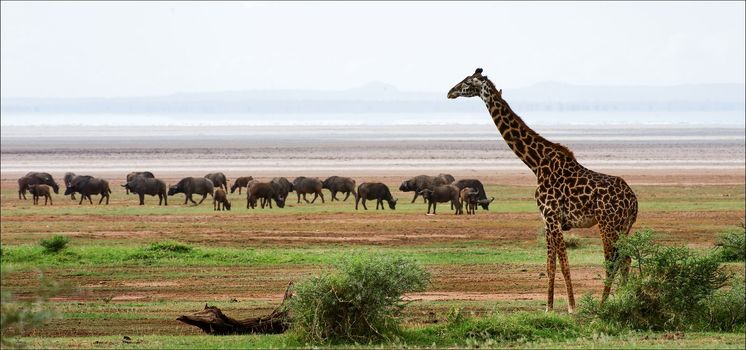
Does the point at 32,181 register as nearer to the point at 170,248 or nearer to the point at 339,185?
the point at 339,185

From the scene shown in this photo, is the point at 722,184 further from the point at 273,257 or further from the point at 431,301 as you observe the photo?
the point at 431,301

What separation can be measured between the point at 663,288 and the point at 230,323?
17.9ft

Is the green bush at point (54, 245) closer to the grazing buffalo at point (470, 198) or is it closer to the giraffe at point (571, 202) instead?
the giraffe at point (571, 202)

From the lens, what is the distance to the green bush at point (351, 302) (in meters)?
14.4

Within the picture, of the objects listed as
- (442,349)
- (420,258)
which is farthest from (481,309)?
(420,258)

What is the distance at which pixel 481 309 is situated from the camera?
17.7m

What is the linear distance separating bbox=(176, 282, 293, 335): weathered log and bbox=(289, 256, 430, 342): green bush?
Result: 120 centimetres

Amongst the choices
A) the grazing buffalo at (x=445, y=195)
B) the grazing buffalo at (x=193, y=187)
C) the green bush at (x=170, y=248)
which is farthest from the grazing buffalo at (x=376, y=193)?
the green bush at (x=170, y=248)

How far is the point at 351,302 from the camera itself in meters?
14.5

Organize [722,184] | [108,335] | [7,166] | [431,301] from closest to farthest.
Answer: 1. [108,335]
2. [431,301]
3. [722,184]
4. [7,166]

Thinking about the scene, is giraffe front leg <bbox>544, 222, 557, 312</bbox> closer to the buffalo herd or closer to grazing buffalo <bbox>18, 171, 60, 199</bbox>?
the buffalo herd

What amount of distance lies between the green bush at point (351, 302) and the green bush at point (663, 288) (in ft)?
9.05

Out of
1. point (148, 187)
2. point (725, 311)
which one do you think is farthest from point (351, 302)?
point (148, 187)

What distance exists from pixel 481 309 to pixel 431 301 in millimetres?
1386
